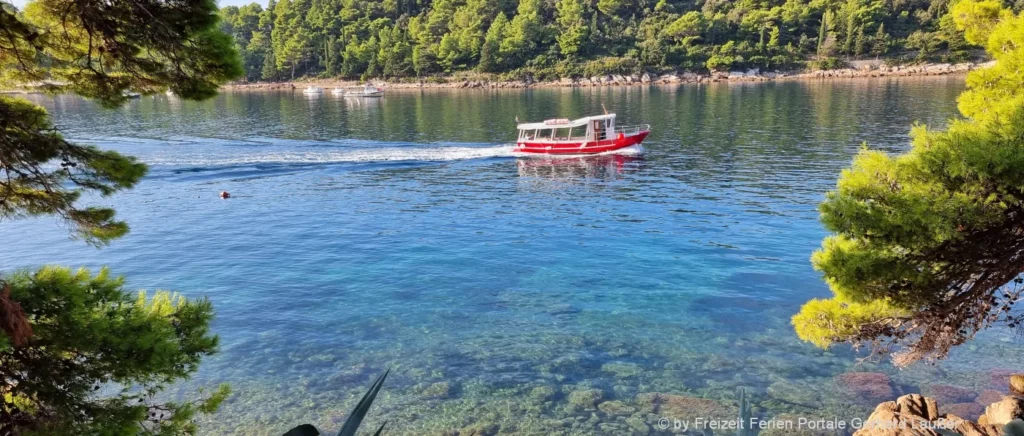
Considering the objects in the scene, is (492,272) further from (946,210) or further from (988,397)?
(946,210)

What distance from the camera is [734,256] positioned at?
21438mm

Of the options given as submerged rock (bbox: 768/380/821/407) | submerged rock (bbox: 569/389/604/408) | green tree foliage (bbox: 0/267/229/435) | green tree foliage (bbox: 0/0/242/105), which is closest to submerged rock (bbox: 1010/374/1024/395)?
submerged rock (bbox: 768/380/821/407)

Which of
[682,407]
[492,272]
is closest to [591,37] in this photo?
[492,272]

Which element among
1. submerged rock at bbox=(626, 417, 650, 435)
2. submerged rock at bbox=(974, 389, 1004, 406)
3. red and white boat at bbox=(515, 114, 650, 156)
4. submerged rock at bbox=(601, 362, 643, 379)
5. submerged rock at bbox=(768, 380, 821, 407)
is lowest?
submerged rock at bbox=(626, 417, 650, 435)

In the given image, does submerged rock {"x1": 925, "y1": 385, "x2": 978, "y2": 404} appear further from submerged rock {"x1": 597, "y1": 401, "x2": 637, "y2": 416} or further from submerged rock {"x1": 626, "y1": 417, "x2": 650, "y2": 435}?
submerged rock {"x1": 597, "y1": 401, "x2": 637, "y2": 416}

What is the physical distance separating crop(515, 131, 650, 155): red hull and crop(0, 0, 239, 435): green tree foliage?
124ft

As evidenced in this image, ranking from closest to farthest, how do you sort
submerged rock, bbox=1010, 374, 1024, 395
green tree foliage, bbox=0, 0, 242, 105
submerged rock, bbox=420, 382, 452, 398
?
green tree foliage, bbox=0, 0, 242, 105
submerged rock, bbox=1010, 374, 1024, 395
submerged rock, bbox=420, 382, 452, 398

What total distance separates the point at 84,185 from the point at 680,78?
124884mm

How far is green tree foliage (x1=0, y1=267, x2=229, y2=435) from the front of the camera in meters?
5.48

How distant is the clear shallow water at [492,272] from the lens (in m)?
13.0

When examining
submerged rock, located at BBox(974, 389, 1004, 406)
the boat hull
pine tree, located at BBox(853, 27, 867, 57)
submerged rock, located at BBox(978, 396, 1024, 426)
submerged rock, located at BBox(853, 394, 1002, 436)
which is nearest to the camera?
submerged rock, located at BBox(853, 394, 1002, 436)

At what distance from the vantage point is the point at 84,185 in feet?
21.7

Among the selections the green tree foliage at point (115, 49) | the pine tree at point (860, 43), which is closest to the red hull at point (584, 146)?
the green tree foliage at point (115, 49)

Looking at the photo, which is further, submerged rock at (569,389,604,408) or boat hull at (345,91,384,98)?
boat hull at (345,91,384,98)
